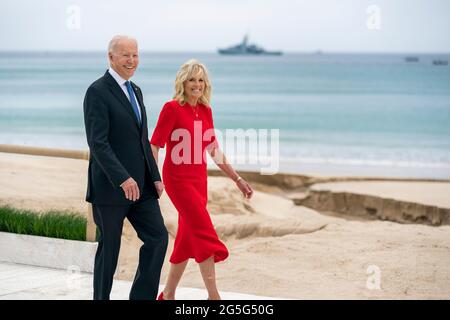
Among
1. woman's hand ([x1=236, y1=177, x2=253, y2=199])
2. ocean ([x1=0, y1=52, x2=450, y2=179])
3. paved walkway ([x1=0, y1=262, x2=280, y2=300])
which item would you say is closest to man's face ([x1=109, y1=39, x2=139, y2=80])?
woman's hand ([x1=236, y1=177, x2=253, y2=199])

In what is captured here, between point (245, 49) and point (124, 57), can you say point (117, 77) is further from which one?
point (245, 49)

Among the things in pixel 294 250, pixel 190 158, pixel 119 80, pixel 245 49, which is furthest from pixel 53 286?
pixel 245 49

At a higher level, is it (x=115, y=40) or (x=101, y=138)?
(x=115, y=40)

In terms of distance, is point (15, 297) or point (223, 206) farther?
point (223, 206)

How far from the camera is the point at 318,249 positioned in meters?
7.01

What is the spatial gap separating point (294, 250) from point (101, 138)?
11.2 ft

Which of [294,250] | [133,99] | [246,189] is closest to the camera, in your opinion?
[133,99]

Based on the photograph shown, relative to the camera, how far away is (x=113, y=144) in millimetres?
4062

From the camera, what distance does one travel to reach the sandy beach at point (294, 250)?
5906 mm

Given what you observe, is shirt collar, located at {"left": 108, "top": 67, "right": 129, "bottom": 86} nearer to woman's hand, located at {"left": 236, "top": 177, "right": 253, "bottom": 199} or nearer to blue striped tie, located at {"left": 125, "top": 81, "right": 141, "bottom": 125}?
blue striped tie, located at {"left": 125, "top": 81, "right": 141, "bottom": 125}

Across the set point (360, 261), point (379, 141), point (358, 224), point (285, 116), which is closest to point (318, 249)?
point (360, 261)

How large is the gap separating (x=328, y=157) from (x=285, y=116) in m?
9.24
